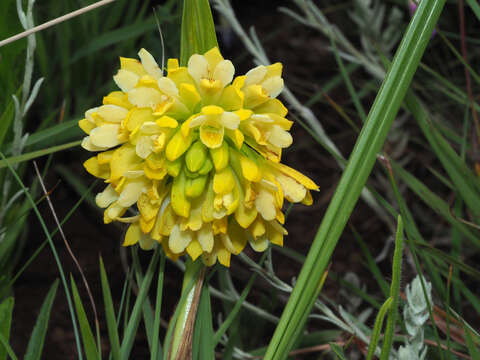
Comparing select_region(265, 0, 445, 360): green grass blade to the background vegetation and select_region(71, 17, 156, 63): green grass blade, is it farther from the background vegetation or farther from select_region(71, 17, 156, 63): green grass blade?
select_region(71, 17, 156, 63): green grass blade

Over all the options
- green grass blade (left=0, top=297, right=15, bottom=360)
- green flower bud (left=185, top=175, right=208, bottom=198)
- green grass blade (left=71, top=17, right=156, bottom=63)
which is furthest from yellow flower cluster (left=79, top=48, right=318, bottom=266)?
green grass blade (left=71, top=17, right=156, bottom=63)

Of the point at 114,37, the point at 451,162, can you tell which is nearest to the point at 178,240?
the point at 451,162

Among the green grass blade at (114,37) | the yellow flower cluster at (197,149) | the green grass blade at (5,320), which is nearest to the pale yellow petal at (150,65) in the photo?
the yellow flower cluster at (197,149)

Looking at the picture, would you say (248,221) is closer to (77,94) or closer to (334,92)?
(77,94)

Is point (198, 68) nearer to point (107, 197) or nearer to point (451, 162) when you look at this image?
point (107, 197)

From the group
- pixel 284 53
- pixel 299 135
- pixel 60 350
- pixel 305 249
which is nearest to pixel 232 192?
pixel 60 350

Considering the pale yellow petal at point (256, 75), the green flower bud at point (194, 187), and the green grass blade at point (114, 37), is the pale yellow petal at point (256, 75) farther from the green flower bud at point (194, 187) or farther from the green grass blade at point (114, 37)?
the green grass blade at point (114, 37)
